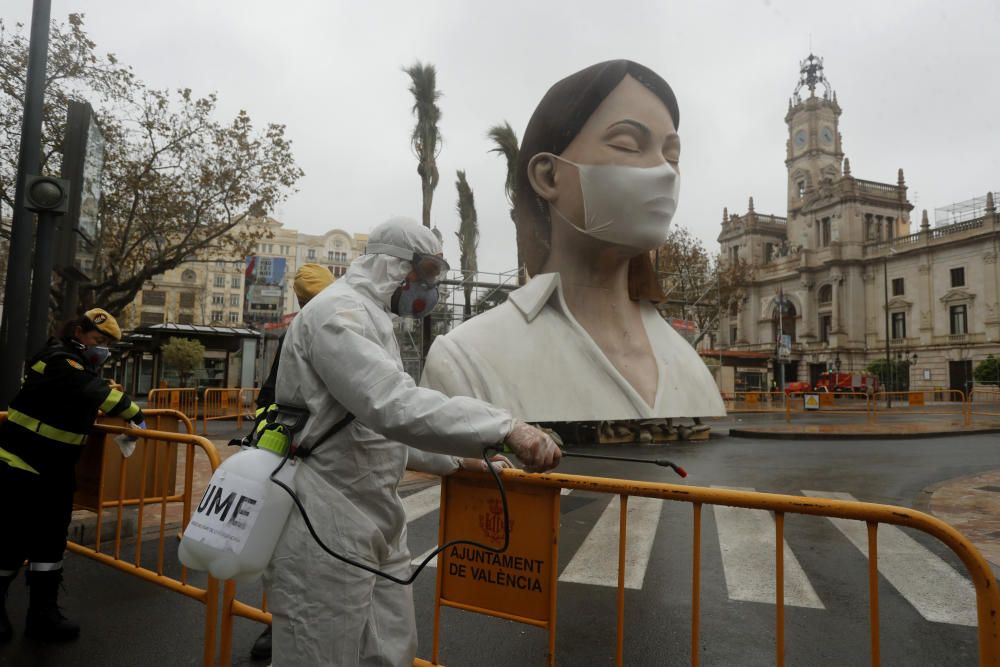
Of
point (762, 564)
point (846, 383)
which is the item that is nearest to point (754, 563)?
point (762, 564)

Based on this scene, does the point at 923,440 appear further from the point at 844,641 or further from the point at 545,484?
the point at 545,484

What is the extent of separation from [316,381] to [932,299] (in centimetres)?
4749

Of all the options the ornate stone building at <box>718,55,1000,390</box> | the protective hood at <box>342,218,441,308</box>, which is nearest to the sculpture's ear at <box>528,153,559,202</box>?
→ the protective hood at <box>342,218,441,308</box>

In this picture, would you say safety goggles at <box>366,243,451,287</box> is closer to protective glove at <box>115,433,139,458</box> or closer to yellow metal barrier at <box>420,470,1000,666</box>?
yellow metal barrier at <box>420,470,1000,666</box>

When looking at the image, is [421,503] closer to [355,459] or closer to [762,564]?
[762,564]

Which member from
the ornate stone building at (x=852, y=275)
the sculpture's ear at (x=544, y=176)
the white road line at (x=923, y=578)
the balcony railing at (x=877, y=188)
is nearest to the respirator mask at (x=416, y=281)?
the sculpture's ear at (x=544, y=176)

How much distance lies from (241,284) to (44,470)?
76.4m

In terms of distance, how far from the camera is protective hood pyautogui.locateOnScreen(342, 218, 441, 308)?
6.78ft

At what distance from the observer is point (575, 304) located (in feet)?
12.4

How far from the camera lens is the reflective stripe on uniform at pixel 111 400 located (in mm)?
3510

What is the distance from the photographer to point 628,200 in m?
3.40

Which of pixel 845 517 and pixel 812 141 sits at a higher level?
pixel 812 141

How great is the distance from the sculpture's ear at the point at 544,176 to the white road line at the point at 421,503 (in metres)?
3.37

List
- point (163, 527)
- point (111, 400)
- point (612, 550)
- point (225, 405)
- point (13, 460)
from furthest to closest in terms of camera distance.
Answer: point (225, 405) < point (612, 550) < point (163, 527) < point (111, 400) < point (13, 460)
